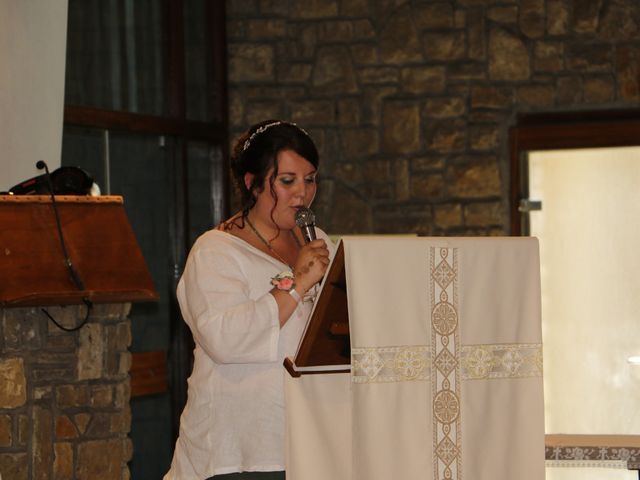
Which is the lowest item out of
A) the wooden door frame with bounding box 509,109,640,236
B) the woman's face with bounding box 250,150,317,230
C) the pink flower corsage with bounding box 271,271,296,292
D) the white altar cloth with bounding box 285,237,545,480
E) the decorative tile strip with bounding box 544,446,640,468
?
the decorative tile strip with bounding box 544,446,640,468

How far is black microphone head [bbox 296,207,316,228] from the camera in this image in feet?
7.74

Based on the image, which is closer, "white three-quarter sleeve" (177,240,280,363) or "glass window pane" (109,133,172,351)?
"white three-quarter sleeve" (177,240,280,363)

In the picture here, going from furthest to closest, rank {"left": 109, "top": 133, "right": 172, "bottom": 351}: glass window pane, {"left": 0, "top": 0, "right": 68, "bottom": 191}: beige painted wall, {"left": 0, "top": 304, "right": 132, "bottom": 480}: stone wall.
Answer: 1. {"left": 109, "top": 133, "right": 172, "bottom": 351}: glass window pane
2. {"left": 0, "top": 0, "right": 68, "bottom": 191}: beige painted wall
3. {"left": 0, "top": 304, "right": 132, "bottom": 480}: stone wall

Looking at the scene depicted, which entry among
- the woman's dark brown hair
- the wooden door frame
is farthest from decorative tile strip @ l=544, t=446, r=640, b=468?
the wooden door frame

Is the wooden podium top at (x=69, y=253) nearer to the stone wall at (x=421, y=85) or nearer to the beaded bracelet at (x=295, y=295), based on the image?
the beaded bracelet at (x=295, y=295)

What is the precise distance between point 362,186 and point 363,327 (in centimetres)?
368

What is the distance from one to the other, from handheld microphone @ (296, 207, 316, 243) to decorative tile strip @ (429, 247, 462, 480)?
394 millimetres

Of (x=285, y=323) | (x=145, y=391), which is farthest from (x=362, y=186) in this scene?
(x=285, y=323)

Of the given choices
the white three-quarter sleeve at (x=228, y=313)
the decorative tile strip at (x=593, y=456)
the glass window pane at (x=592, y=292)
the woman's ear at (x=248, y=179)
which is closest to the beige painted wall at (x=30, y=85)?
the woman's ear at (x=248, y=179)

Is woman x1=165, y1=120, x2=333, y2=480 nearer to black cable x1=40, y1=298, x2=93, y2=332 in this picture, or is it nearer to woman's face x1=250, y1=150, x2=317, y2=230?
woman's face x1=250, y1=150, x2=317, y2=230

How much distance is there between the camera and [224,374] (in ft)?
7.54

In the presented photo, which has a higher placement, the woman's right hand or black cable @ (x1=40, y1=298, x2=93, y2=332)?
the woman's right hand

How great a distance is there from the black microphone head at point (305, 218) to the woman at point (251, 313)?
0.08 feet

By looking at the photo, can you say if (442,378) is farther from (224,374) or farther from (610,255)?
(610,255)
